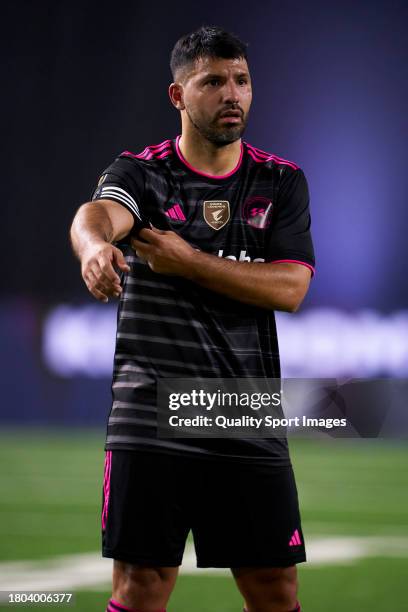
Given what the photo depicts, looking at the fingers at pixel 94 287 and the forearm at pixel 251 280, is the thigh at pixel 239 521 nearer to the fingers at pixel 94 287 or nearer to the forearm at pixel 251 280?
the forearm at pixel 251 280

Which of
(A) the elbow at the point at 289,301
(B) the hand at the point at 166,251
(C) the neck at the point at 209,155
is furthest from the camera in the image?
(C) the neck at the point at 209,155

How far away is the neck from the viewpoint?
2.92 meters

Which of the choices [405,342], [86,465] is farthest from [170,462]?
[405,342]

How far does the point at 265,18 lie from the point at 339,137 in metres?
1.70

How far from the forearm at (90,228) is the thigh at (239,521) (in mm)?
681

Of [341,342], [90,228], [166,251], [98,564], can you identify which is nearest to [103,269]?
[90,228]

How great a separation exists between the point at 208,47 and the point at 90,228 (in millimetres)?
693

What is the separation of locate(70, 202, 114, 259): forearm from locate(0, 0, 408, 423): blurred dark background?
9.22 meters

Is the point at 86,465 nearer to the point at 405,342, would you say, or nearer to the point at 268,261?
the point at 405,342

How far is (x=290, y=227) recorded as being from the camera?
2895 millimetres

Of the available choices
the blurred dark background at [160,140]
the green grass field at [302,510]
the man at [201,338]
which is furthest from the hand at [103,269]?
the blurred dark background at [160,140]

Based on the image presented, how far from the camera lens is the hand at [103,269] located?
232 centimetres

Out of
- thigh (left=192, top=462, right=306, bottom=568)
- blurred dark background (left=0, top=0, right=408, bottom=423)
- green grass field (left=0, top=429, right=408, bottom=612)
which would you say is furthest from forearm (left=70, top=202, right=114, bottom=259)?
blurred dark background (left=0, top=0, right=408, bottom=423)

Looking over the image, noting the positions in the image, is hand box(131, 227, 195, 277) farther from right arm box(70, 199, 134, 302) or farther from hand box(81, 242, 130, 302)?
hand box(81, 242, 130, 302)
